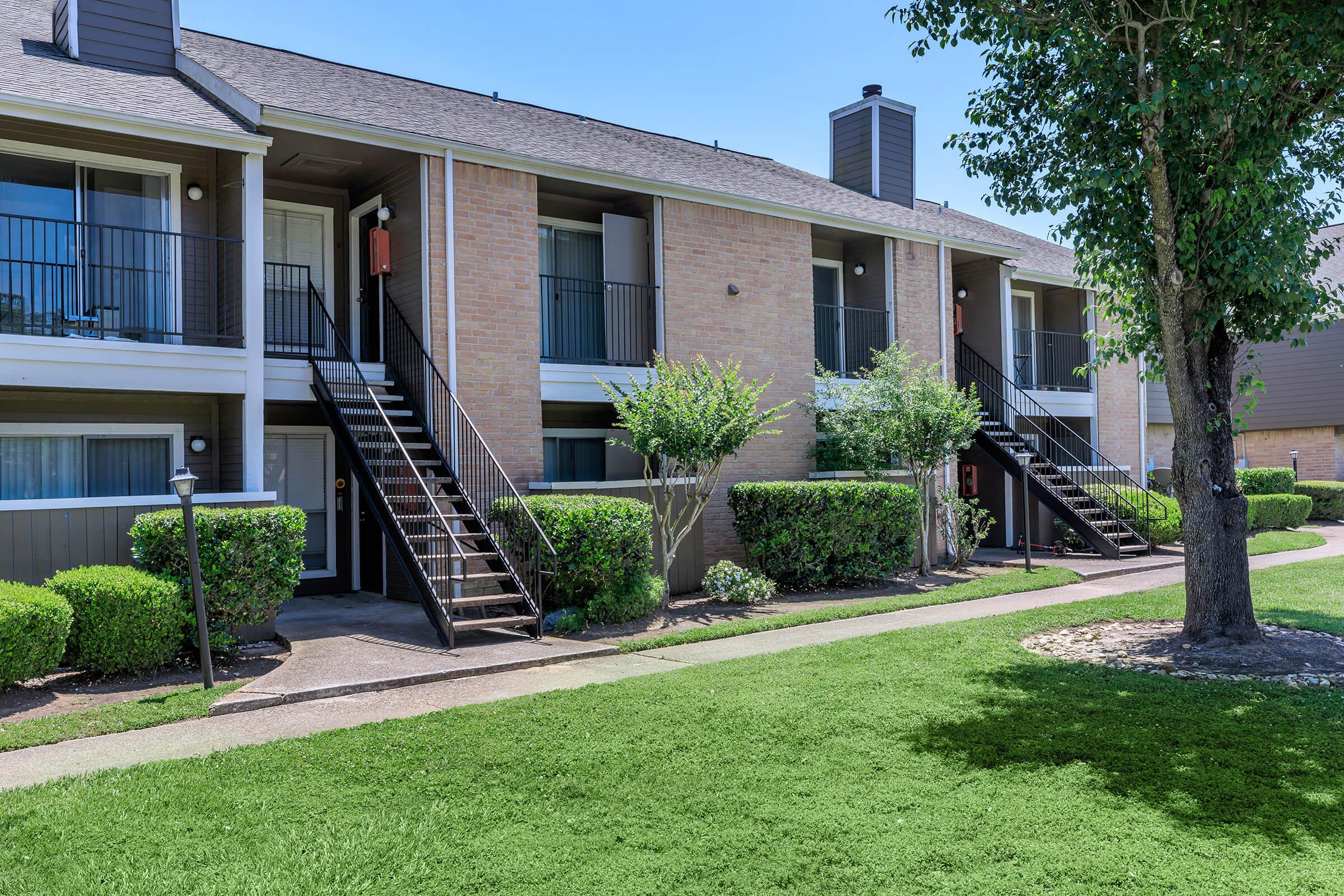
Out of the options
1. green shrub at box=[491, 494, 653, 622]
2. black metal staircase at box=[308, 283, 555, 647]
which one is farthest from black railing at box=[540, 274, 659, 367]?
green shrub at box=[491, 494, 653, 622]

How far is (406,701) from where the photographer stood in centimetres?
706

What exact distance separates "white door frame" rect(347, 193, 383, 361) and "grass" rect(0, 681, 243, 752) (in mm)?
6460

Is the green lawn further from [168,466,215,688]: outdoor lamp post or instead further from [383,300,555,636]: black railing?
[383,300,555,636]: black railing

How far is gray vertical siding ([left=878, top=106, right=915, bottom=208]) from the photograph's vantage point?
19.7 metres

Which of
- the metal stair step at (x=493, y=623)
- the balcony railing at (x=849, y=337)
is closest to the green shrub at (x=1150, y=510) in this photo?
the balcony railing at (x=849, y=337)

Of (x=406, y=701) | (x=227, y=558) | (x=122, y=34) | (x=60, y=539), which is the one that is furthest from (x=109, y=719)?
(x=122, y=34)

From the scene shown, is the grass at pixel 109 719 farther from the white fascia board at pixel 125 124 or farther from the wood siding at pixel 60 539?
the white fascia board at pixel 125 124

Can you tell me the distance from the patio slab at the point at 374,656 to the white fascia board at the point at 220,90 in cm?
543

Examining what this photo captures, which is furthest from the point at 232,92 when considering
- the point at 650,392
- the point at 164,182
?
the point at 650,392

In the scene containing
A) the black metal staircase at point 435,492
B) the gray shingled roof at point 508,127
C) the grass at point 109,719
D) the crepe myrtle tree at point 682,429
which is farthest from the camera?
the gray shingled roof at point 508,127

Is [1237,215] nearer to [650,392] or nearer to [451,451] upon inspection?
[650,392]

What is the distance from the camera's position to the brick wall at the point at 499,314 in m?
11.4

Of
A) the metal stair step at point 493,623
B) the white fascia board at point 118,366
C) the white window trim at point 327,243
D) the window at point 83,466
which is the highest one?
the white window trim at point 327,243

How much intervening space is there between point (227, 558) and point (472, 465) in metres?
3.23
